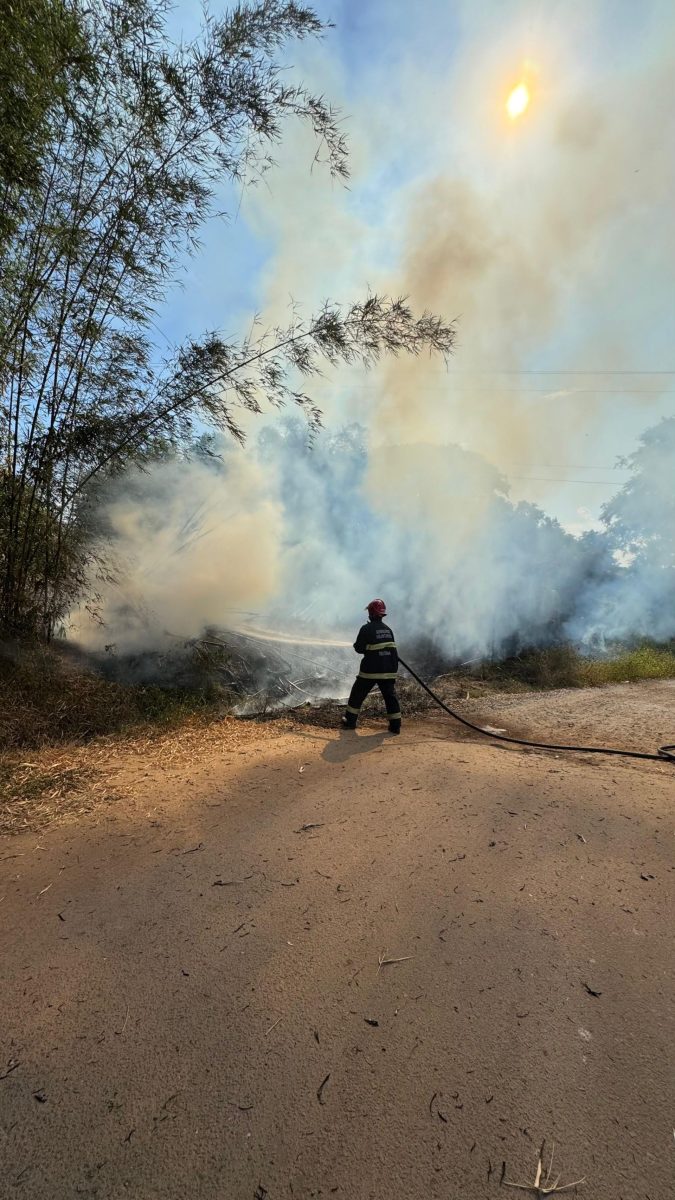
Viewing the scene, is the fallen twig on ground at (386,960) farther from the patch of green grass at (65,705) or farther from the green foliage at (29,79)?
the green foliage at (29,79)

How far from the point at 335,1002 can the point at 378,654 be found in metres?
4.23

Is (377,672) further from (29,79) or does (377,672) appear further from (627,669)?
(627,669)

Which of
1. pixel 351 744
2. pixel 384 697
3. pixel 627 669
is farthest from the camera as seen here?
pixel 627 669

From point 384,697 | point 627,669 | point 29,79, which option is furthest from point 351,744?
point 627,669

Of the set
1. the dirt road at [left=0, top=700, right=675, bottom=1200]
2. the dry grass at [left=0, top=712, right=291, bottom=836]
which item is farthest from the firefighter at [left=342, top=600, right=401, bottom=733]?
the dirt road at [left=0, top=700, right=675, bottom=1200]

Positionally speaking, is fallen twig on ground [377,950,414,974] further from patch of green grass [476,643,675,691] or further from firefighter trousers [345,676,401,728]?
patch of green grass [476,643,675,691]

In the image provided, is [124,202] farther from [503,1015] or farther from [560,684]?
[560,684]

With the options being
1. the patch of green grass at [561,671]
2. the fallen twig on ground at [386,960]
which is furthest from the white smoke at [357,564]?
the fallen twig on ground at [386,960]

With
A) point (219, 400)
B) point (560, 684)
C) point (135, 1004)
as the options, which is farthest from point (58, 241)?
point (560, 684)

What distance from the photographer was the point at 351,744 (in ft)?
18.3

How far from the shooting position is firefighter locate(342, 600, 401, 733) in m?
6.17

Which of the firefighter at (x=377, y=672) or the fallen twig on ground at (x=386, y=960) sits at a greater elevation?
the firefighter at (x=377, y=672)

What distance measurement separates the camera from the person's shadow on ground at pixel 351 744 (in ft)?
17.0

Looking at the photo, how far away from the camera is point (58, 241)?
15.3 feet
